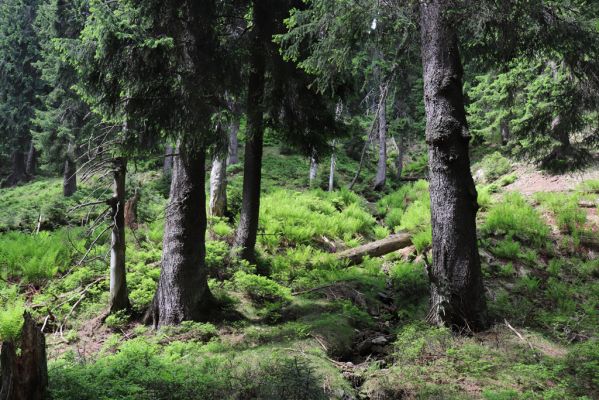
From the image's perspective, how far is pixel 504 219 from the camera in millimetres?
9711

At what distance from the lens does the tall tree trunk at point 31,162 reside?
30075 millimetres

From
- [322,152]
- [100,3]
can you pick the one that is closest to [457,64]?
[322,152]

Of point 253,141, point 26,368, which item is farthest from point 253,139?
point 26,368

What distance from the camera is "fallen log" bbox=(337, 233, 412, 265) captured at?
10047 mm

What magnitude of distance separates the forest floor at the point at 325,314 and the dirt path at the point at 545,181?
16 cm

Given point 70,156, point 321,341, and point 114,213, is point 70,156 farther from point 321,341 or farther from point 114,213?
point 321,341

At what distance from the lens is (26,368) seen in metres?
3.01

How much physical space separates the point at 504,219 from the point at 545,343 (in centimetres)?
544

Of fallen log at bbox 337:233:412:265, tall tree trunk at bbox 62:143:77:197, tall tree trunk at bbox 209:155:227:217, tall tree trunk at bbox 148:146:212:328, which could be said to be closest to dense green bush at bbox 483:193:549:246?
fallen log at bbox 337:233:412:265

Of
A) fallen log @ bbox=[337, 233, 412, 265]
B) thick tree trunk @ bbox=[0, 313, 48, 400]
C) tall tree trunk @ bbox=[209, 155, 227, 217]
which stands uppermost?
tall tree trunk @ bbox=[209, 155, 227, 217]

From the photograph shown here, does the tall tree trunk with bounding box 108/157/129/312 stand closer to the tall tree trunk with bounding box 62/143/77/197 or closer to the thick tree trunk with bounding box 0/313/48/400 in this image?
Answer: the thick tree trunk with bounding box 0/313/48/400

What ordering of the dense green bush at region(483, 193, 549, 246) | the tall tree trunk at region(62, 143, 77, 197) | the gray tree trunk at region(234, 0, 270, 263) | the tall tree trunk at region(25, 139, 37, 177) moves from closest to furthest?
the gray tree trunk at region(234, 0, 270, 263), the dense green bush at region(483, 193, 549, 246), the tall tree trunk at region(62, 143, 77, 197), the tall tree trunk at region(25, 139, 37, 177)

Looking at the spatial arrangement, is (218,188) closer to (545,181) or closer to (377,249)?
(377,249)

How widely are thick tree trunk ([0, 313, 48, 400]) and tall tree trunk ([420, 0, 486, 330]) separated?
452 cm
